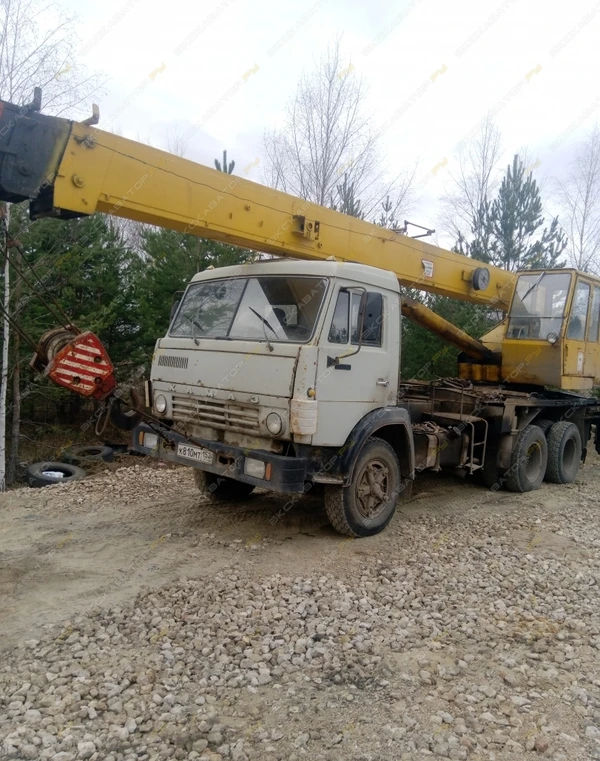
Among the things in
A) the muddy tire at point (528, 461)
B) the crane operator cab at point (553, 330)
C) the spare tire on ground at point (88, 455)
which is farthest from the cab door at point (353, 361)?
the spare tire on ground at point (88, 455)

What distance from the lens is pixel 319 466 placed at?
5211 millimetres

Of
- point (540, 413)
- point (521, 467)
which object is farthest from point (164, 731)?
point (540, 413)

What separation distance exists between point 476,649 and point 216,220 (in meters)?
3.91

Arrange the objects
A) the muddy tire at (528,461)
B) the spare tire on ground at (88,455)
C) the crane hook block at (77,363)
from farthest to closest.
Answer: the spare tire on ground at (88,455)
the muddy tire at (528,461)
the crane hook block at (77,363)

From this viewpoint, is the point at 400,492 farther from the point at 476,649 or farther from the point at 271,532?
the point at 476,649

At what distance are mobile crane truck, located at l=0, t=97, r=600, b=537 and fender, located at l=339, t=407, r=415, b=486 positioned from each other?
2cm

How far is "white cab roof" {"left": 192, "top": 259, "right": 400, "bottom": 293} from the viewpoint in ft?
17.7

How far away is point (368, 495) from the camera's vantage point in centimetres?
575

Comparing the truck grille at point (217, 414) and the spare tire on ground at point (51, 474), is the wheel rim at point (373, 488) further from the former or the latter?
the spare tire on ground at point (51, 474)

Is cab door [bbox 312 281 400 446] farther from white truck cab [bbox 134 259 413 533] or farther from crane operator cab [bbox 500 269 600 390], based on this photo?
crane operator cab [bbox 500 269 600 390]

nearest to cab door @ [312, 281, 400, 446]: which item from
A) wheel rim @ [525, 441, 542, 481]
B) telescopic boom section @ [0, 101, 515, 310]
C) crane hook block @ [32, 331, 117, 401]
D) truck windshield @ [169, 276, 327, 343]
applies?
truck windshield @ [169, 276, 327, 343]

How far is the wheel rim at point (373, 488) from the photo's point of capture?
5660mm

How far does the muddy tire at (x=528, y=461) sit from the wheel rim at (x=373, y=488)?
9.23 ft

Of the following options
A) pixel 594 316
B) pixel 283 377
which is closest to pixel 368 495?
pixel 283 377
